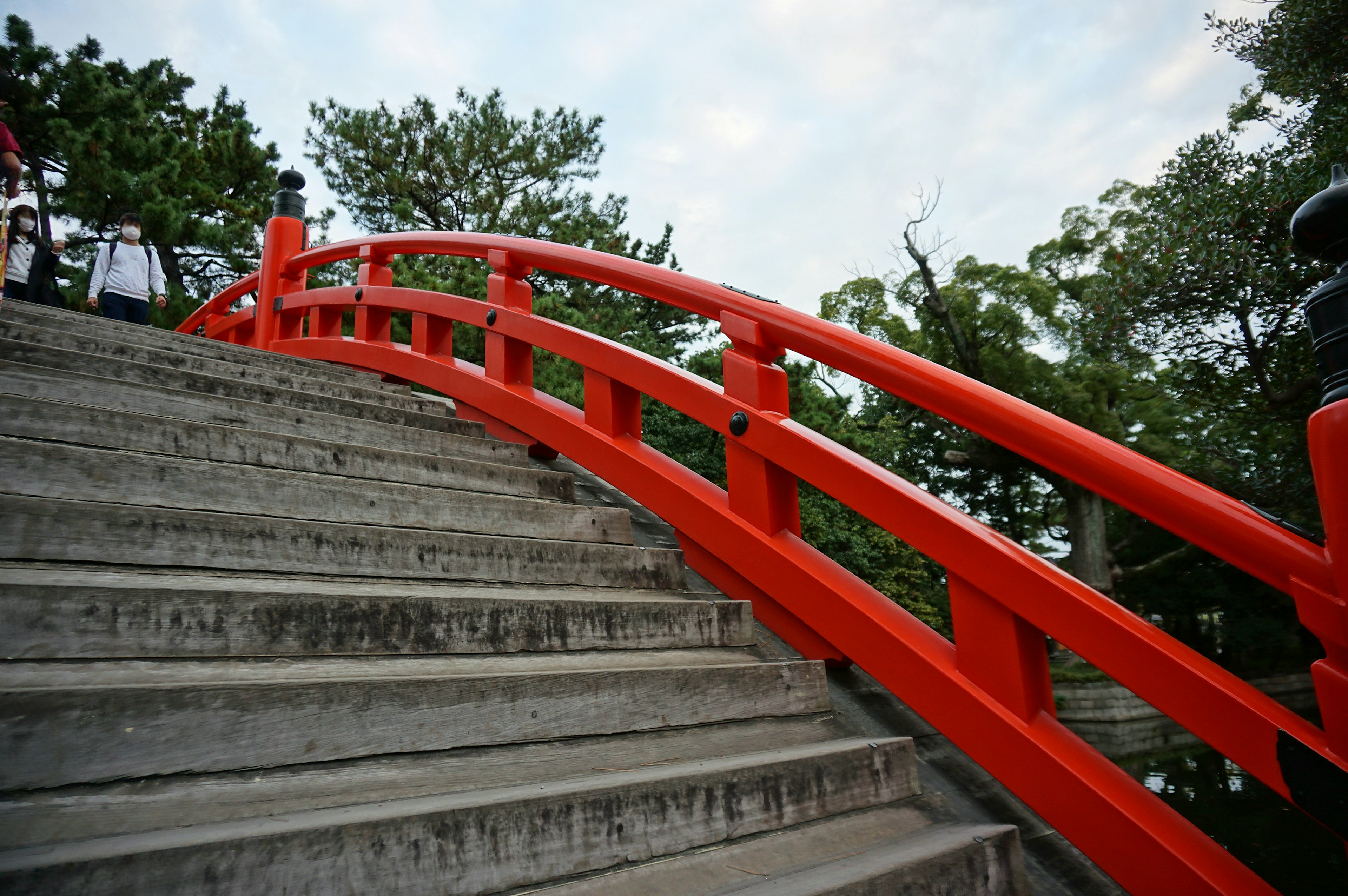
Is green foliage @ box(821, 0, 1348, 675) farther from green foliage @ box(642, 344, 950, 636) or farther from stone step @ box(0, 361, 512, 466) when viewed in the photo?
stone step @ box(0, 361, 512, 466)

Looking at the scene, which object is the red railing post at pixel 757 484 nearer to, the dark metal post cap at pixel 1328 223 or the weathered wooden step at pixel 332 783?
the weathered wooden step at pixel 332 783

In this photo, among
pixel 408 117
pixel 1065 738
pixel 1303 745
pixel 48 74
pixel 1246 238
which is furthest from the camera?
pixel 408 117

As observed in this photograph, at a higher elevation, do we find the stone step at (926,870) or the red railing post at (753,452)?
the red railing post at (753,452)

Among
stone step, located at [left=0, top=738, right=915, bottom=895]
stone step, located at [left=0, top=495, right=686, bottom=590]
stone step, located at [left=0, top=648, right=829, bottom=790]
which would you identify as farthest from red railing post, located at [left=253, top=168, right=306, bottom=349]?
stone step, located at [left=0, top=738, right=915, bottom=895]

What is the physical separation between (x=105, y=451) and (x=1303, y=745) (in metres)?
2.66

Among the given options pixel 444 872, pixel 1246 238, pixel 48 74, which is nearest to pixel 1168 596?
pixel 1246 238

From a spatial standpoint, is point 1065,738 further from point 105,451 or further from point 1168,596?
point 1168,596

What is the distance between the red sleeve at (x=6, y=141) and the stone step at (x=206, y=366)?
78 cm

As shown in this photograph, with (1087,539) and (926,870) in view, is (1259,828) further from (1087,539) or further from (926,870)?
(1087,539)

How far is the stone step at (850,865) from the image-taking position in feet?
4.07

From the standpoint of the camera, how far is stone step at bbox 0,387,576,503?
6.40 ft

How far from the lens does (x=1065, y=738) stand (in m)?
1.74

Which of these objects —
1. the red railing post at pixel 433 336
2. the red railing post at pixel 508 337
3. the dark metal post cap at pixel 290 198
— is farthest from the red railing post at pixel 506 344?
the dark metal post cap at pixel 290 198

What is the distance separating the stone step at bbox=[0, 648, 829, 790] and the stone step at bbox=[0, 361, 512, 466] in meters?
1.19
